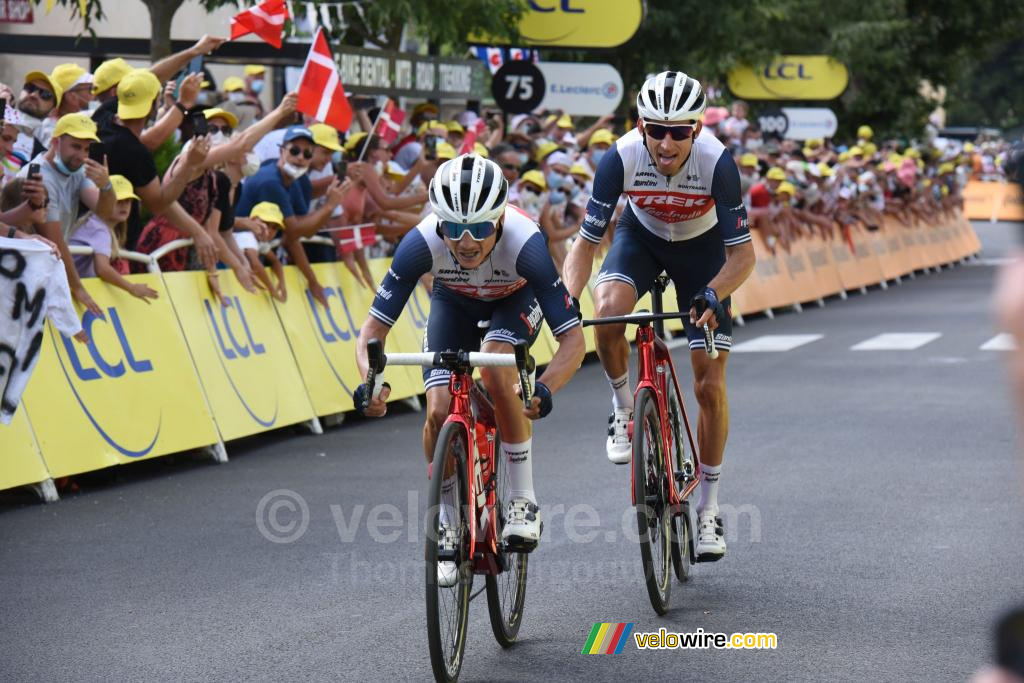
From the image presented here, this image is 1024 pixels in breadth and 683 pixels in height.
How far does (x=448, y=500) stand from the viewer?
5980 mm

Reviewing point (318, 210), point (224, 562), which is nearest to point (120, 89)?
point (318, 210)

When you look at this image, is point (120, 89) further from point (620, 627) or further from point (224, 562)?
point (620, 627)

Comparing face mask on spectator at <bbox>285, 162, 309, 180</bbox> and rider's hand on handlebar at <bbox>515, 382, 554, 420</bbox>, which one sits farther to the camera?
face mask on spectator at <bbox>285, 162, 309, 180</bbox>

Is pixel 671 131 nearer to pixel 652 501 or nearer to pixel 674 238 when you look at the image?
pixel 674 238

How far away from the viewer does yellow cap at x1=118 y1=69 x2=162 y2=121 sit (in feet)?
35.8

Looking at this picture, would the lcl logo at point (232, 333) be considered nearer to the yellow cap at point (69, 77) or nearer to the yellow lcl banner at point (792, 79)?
the yellow cap at point (69, 77)

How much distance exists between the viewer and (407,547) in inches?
331

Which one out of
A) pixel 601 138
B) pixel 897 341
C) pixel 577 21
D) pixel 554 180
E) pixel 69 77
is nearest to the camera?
pixel 69 77

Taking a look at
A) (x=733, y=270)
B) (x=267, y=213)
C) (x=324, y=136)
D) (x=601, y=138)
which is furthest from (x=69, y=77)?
(x=601, y=138)

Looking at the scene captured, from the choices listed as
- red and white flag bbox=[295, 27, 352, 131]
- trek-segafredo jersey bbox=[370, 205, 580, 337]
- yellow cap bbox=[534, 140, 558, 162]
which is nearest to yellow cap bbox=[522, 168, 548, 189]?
yellow cap bbox=[534, 140, 558, 162]

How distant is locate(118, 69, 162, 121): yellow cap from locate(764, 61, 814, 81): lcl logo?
1047 inches

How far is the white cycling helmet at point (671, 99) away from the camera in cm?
733

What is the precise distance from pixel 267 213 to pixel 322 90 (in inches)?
45.8

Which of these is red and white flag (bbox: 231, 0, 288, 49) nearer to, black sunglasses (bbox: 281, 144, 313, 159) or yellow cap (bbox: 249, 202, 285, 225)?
black sunglasses (bbox: 281, 144, 313, 159)
